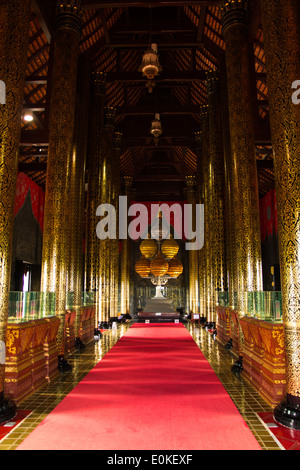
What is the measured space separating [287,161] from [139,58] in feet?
30.6

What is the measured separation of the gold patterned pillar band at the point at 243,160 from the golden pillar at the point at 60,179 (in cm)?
249

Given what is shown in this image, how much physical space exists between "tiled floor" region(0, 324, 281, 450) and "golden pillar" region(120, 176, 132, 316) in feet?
26.0

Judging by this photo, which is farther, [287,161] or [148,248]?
[148,248]

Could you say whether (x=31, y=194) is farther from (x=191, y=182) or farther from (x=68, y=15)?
(x=191, y=182)

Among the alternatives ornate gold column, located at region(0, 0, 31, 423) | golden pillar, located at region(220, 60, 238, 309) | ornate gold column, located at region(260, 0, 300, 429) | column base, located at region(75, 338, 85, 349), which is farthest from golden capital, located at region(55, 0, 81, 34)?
column base, located at region(75, 338, 85, 349)

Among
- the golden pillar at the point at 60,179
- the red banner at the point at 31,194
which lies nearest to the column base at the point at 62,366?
the golden pillar at the point at 60,179

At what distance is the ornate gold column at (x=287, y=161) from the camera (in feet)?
9.06

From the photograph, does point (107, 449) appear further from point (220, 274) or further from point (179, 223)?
point (179, 223)

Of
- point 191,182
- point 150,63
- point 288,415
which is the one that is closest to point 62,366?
point 288,415

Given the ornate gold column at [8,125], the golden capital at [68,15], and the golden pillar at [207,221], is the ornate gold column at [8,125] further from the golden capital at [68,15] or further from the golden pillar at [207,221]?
the golden pillar at [207,221]

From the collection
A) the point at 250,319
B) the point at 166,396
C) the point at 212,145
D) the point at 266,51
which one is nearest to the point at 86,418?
the point at 166,396

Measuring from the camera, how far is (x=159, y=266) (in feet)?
38.0

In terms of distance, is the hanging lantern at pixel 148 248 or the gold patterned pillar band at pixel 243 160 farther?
the hanging lantern at pixel 148 248

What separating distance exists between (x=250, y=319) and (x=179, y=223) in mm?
11259
